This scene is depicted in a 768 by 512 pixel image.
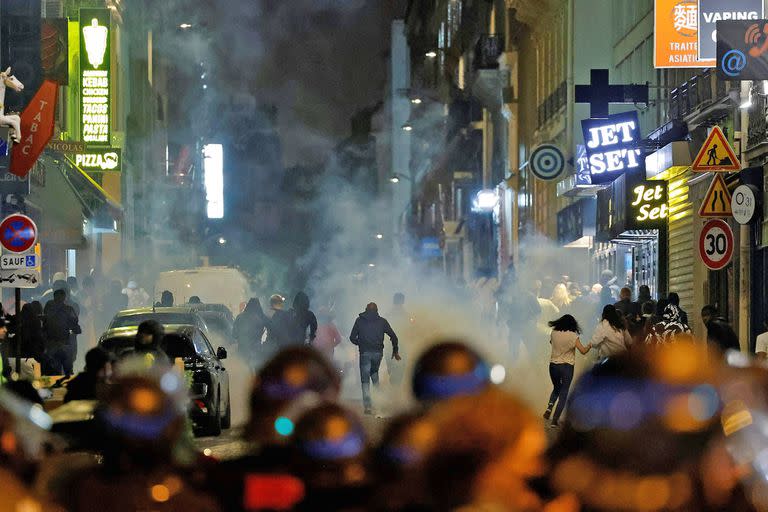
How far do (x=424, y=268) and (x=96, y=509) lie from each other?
93096 mm

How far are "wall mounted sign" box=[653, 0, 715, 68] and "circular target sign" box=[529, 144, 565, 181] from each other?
12693 mm

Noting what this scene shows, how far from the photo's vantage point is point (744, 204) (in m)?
17.8

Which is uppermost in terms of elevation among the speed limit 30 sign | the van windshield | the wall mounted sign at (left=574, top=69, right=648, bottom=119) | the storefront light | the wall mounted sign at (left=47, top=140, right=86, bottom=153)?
the wall mounted sign at (left=574, top=69, right=648, bottom=119)

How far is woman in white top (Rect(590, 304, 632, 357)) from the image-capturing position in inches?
663

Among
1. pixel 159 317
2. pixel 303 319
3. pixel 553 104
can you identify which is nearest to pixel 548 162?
pixel 553 104

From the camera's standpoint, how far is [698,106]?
81.6 ft

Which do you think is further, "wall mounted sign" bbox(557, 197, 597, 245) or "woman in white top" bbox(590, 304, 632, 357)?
"wall mounted sign" bbox(557, 197, 597, 245)

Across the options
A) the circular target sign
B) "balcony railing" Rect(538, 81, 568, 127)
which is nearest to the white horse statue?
the circular target sign

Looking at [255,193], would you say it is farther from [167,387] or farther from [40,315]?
[167,387]

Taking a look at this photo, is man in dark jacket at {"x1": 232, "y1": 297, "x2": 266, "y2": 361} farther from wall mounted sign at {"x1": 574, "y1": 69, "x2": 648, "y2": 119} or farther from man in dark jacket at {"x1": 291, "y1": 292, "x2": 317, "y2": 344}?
wall mounted sign at {"x1": 574, "y1": 69, "x2": 648, "y2": 119}

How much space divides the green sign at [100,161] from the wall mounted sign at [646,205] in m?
Result: 14.0

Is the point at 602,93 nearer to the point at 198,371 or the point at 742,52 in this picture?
the point at 742,52

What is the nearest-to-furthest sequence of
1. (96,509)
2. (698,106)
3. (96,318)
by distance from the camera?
(96,509), (698,106), (96,318)

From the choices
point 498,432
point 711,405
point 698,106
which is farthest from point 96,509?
point 698,106
